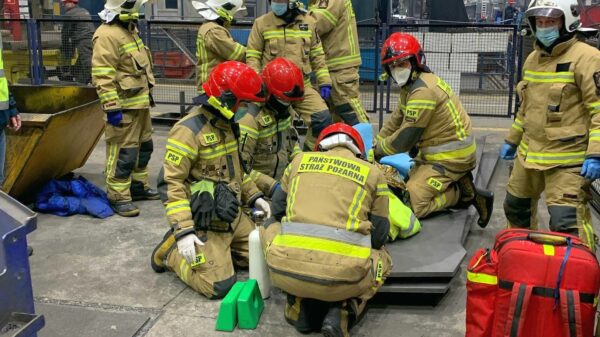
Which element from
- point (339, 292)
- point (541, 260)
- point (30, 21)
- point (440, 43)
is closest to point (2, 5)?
point (30, 21)

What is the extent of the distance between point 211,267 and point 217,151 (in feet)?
2.54

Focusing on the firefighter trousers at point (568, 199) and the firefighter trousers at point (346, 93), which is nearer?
the firefighter trousers at point (568, 199)

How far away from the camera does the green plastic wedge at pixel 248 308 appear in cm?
366

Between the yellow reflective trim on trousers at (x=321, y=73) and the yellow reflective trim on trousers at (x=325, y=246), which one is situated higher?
the yellow reflective trim on trousers at (x=321, y=73)

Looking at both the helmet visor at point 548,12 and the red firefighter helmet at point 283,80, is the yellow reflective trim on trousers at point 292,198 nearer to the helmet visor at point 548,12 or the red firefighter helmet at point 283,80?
the red firefighter helmet at point 283,80

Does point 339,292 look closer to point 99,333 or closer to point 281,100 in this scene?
point 99,333

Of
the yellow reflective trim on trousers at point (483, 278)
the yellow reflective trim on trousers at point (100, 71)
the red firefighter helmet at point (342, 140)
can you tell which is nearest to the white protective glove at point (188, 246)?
the red firefighter helmet at point (342, 140)

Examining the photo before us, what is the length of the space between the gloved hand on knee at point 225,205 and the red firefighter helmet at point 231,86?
0.51 meters

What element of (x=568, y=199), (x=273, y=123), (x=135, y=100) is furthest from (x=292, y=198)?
(x=135, y=100)

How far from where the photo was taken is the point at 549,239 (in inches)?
122

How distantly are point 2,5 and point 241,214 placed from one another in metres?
10.2

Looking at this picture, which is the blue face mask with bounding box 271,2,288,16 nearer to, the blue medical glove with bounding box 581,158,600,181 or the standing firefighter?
the blue medical glove with bounding box 581,158,600,181

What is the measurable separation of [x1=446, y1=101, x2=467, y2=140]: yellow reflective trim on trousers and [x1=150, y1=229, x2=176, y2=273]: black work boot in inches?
93.5

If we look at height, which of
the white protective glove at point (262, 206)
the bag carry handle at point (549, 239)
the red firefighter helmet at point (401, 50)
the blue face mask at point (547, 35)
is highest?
the blue face mask at point (547, 35)
